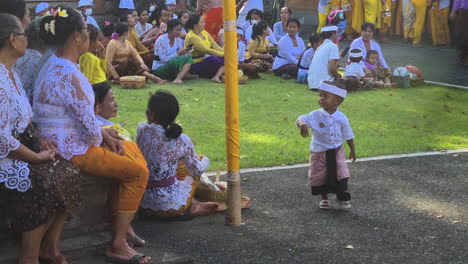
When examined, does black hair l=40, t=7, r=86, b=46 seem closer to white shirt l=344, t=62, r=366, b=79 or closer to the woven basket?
the woven basket

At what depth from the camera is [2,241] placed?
181 inches

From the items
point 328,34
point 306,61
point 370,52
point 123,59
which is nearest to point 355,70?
→ point 370,52

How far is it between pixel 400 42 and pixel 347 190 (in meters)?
15.0

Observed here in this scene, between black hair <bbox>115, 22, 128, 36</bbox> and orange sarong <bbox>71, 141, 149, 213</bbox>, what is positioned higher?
black hair <bbox>115, 22, 128, 36</bbox>

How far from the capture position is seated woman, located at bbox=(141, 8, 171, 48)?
14952 millimetres

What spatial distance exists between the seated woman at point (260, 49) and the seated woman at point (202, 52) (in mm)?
1085

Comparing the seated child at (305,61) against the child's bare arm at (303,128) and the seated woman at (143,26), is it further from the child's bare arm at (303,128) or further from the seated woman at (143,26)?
the child's bare arm at (303,128)

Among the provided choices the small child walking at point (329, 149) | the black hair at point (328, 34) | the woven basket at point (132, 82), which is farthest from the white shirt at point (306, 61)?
the small child walking at point (329, 149)

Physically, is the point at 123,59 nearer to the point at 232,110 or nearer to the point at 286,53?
the point at 286,53

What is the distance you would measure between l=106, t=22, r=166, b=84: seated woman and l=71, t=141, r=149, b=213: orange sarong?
778 centimetres

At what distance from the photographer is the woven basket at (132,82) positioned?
472 inches

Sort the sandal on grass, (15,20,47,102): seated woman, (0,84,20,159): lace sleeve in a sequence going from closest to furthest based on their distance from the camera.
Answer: (0,84,20,159): lace sleeve → the sandal on grass → (15,20,47,102): seated woman

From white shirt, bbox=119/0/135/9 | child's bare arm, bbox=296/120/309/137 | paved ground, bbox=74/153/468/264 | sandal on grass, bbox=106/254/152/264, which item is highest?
white shirt, bbox=119/0/135/9

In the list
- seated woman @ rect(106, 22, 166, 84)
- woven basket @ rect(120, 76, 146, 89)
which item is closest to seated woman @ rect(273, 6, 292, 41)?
seated woman @ rect(106, 22, 166, 84)
